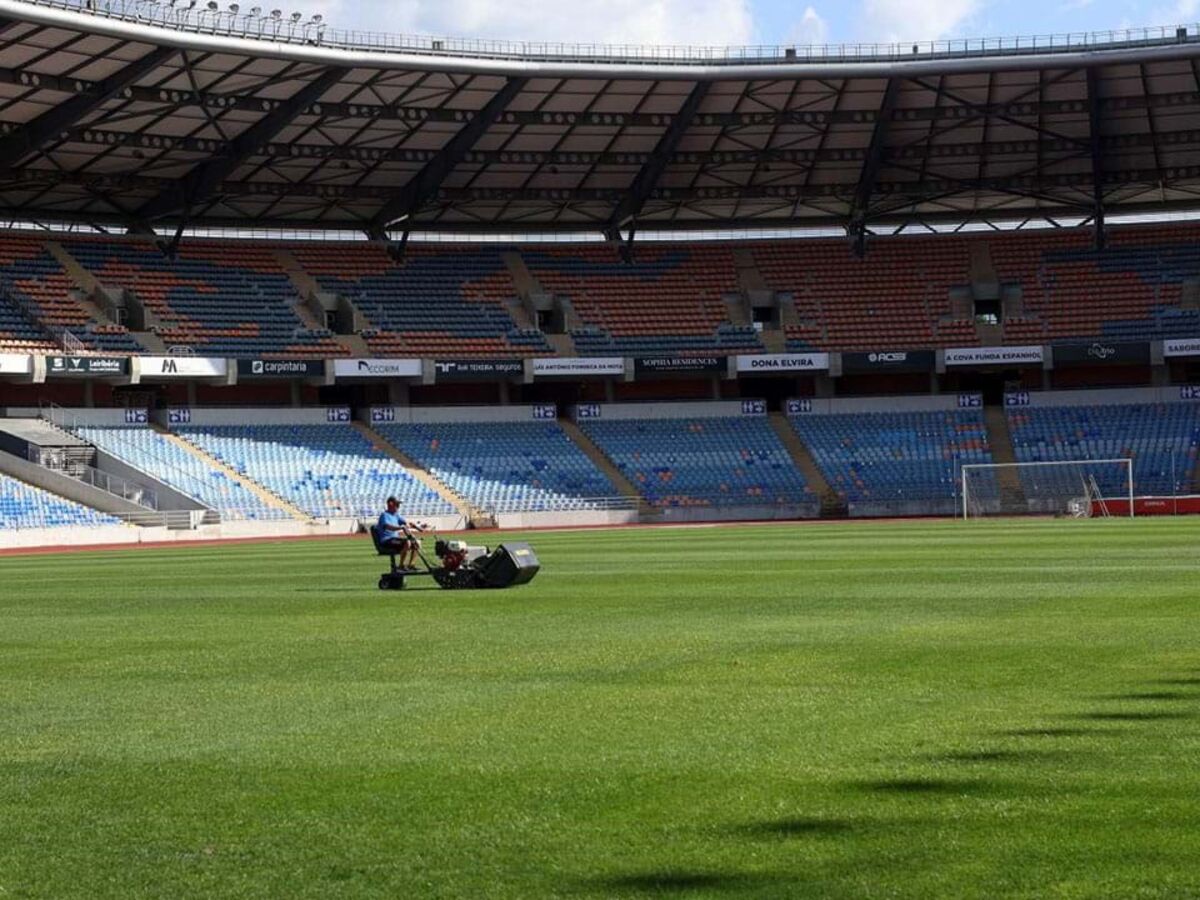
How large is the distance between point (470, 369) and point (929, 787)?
67312 mm

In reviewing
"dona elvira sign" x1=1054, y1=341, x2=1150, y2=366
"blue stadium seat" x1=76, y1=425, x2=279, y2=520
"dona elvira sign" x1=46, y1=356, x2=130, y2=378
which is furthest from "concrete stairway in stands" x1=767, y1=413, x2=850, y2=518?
"dona elvira sign" x1=46, y1=356, x2=130, y2=378

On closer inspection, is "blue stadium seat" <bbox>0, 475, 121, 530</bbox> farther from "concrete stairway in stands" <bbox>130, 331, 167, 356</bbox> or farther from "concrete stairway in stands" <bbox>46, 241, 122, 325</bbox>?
"concrete stairway in stands" <bbox>46, 241, 122, 325</bbox>

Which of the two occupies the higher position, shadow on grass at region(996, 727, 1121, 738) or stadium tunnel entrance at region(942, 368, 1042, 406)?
stadium tunnel entrance at region(942, 368, 1042, 406)

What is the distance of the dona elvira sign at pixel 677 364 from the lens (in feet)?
251

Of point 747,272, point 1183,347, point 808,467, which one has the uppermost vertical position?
point 747,272

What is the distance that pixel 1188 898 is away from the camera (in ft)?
19.7

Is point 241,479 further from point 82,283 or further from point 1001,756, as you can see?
point 1001,756

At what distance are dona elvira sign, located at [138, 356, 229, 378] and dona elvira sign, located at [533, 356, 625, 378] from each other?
46.6 ft

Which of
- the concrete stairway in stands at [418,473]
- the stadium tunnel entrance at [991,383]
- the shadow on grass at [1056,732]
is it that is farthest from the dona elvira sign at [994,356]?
the shadow on grass at [1056,732]

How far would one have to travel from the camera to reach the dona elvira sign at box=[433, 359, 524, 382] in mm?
74562

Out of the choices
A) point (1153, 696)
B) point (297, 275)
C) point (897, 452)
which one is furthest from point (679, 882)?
point (297, 275)

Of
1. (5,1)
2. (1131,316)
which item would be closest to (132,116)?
(5,1)

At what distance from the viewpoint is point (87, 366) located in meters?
66.6

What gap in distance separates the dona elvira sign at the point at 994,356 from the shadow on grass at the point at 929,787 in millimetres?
69896
